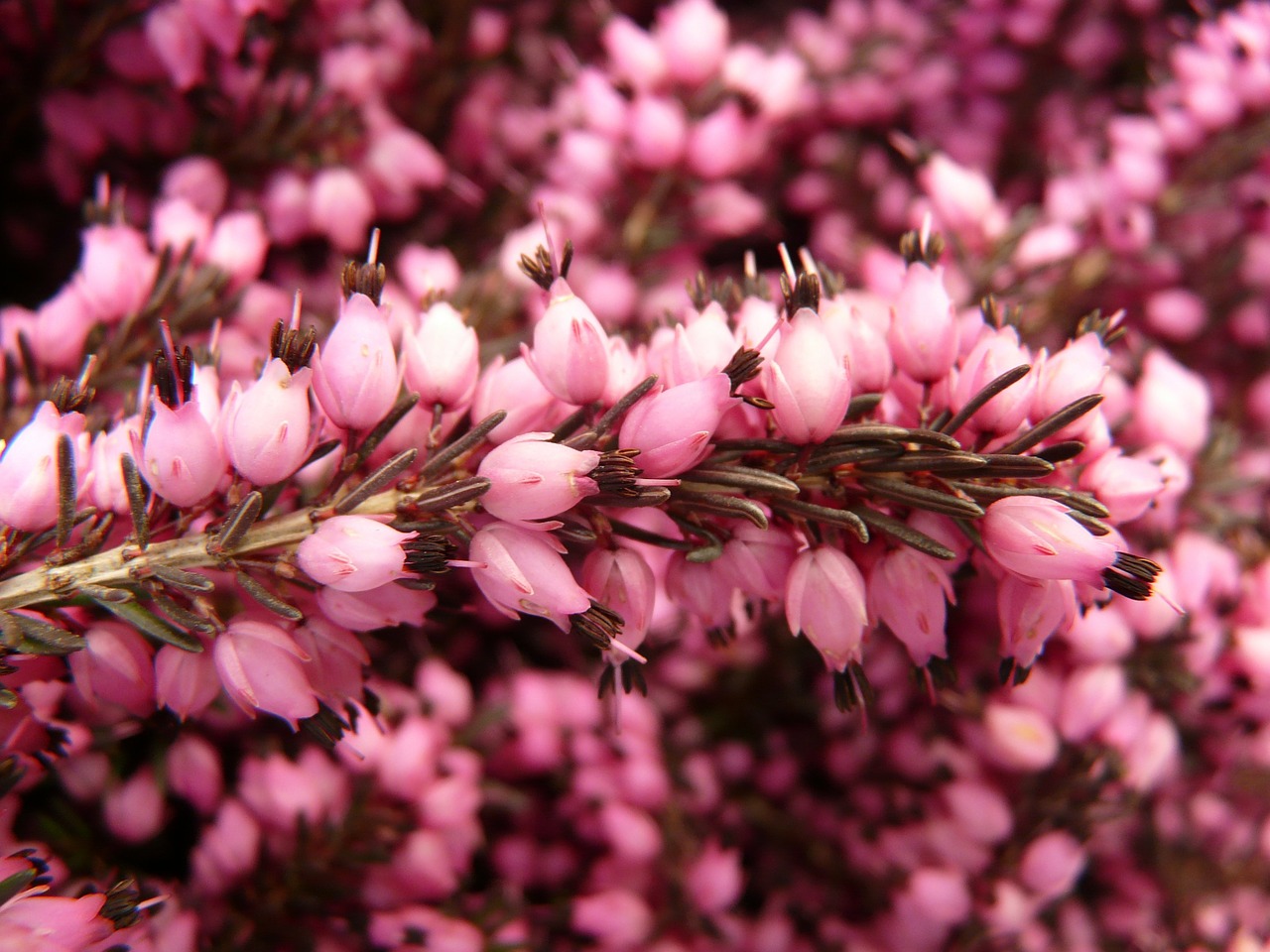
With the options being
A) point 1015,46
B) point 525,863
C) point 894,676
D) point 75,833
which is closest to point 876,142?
point 1015,46

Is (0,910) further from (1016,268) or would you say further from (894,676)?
(1016,268)

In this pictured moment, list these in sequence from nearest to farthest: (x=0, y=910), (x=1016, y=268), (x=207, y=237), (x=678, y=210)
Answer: (x=0, y=910) → (x=207, y=237) → (x=1016, y=268) → (x=678, y=210)

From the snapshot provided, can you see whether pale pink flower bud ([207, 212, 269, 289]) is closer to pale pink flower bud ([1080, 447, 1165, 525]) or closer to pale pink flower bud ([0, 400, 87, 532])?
pale pink flower bud ([0, 400, 87, 532])

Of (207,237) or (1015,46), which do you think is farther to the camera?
(1015,46)

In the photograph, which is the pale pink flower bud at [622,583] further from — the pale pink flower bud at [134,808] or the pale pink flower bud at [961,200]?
the pale pink flower bud at [961,200]

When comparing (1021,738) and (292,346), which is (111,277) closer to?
(292,346)

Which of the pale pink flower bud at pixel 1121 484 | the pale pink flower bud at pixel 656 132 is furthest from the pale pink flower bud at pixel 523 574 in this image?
the pale pink flower bud at pixel 656 132

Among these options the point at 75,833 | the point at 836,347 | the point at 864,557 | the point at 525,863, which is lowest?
the point at 525,863
